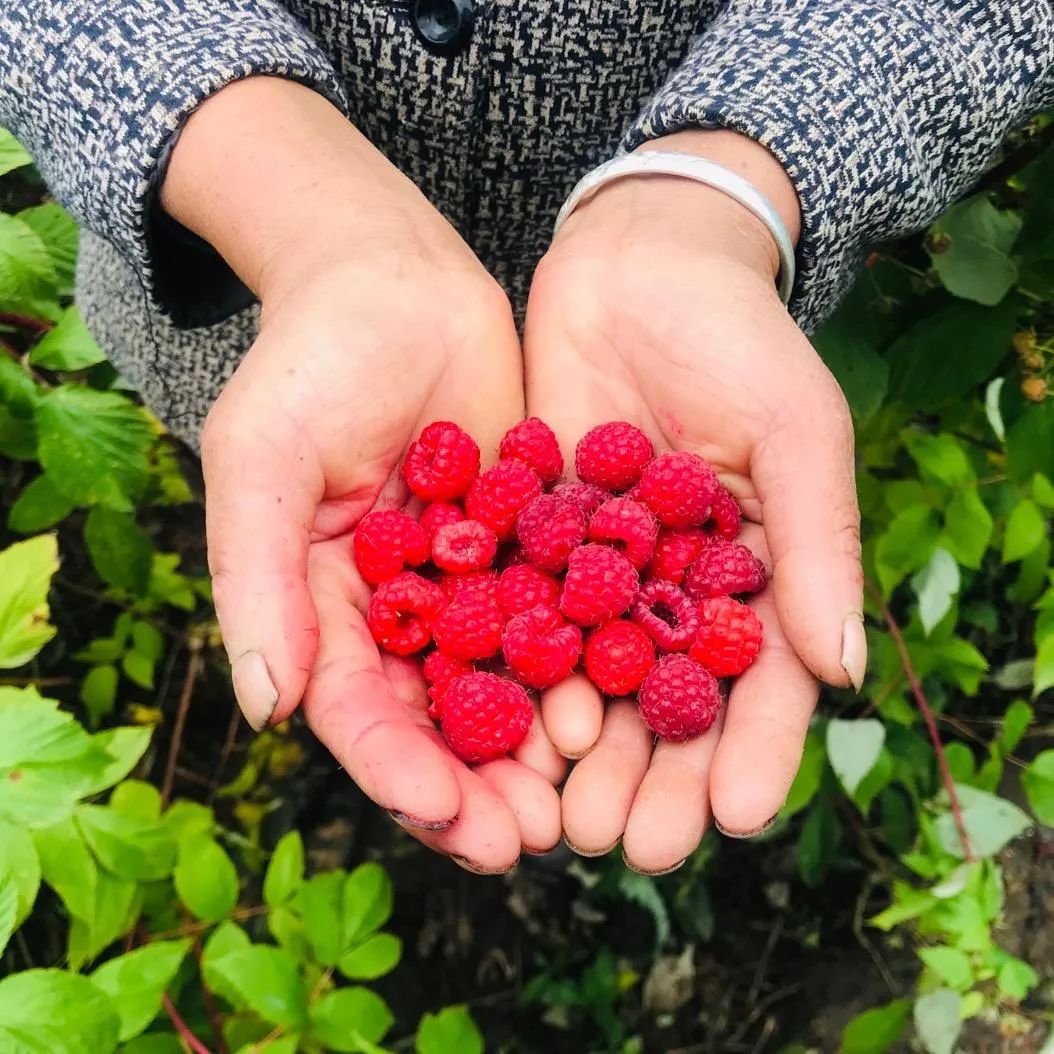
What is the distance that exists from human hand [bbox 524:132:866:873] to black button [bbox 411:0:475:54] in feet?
0.89

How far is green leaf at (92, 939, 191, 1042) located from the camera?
1.07 metres

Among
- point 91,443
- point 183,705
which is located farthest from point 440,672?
point 183,705

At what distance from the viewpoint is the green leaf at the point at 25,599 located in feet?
3.92

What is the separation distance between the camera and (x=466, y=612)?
48.5 inches

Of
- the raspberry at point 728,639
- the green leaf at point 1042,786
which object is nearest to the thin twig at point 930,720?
the green leaf at point 1042,786

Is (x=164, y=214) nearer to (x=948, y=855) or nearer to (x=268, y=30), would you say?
(x=268, y=30)

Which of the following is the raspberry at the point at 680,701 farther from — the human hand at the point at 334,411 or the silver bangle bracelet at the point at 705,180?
the silver bangle bracelet at the point at 705,180

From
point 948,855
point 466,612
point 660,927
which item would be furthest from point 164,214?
point 660,927

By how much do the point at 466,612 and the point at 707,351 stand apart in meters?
0.42

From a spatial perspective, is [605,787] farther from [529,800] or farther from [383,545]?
[383,545]

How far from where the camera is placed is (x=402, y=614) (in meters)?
1.22

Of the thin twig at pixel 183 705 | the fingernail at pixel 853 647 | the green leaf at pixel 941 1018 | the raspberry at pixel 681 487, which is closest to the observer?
the fingernail at pixel 853 647

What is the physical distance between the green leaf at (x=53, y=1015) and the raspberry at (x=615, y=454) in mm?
800

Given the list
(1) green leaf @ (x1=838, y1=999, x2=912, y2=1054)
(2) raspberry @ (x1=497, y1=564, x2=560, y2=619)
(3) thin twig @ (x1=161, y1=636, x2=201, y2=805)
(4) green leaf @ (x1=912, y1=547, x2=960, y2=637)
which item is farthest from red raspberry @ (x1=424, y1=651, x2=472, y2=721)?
(3) thin twig @ (x1=161, y1=636, x2=201, y2=805)
